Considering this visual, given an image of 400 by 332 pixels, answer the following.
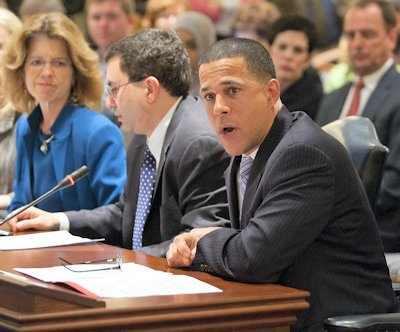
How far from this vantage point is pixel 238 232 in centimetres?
304

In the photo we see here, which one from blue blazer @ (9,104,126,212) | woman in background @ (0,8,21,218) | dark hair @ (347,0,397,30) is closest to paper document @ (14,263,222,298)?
blue blazer @ (9,104,126,212)

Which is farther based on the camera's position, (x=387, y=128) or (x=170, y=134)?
(x=387, y=128)

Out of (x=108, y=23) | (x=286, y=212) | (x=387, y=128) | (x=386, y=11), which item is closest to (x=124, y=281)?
(x=286, y=212)

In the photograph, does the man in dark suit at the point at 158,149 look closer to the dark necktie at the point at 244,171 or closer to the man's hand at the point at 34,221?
the man's hand at the point at 34,221

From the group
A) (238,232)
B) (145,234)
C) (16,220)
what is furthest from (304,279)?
(16,220)

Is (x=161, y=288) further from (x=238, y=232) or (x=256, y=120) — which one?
(x=256, y=120)

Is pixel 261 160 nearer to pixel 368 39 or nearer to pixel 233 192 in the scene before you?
pixel 233 192

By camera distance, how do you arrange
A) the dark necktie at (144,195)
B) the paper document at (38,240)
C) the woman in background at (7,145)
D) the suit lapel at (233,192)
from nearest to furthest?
the suit lapel at (233,192) → the paper document at (38,240) → the dark necktie at (144,195) → the woman in background at (7,145)

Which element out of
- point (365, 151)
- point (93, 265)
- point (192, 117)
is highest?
point (192, 117)

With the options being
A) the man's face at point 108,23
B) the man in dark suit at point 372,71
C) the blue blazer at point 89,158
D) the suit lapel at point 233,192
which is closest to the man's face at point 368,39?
the man in dark suit at point 372,71

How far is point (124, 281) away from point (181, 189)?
107 cm

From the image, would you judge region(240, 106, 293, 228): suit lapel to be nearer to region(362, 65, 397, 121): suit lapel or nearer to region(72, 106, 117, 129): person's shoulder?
region(72, 106, 117, 129): person's shoulder

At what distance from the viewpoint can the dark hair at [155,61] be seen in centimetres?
415

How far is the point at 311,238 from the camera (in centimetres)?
295
